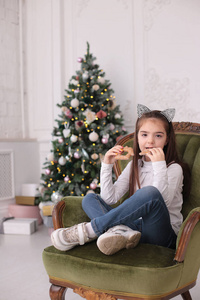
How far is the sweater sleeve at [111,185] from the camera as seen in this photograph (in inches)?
81.9

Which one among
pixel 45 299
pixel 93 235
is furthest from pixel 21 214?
pixel 93 235

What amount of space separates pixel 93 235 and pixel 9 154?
10.7 feet

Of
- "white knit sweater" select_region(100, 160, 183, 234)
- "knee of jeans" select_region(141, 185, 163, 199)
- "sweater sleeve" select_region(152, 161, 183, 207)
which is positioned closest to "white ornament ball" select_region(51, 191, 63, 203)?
"white knit sweater" select_region(100, 160, 183, 234)

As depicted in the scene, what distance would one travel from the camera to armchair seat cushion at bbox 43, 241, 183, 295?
4.91 ft

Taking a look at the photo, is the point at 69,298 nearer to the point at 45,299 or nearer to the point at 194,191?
the point at 45,299

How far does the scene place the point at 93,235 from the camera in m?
1.73

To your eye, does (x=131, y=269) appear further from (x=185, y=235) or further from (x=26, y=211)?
(x=26, y=211)

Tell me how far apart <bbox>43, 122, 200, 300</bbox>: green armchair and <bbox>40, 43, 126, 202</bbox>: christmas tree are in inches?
83.7

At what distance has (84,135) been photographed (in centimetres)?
402

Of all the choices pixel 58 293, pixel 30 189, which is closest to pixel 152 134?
pixel 58 293

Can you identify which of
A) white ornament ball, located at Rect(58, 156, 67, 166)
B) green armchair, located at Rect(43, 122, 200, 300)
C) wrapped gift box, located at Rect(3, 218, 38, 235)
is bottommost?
wrapped gift box, located at Rect(3, 218, 38, 235)

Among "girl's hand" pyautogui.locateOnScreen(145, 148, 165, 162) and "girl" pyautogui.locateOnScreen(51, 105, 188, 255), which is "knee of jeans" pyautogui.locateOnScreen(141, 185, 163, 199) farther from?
"girl's hand" pyautogui.locateOnScreen(145, 148, 165, 162)

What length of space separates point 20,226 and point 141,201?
2.73 metres

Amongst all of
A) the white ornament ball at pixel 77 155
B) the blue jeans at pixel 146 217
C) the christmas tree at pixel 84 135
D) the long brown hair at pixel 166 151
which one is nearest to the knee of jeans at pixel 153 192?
the blue jeans at pixel 146 217
